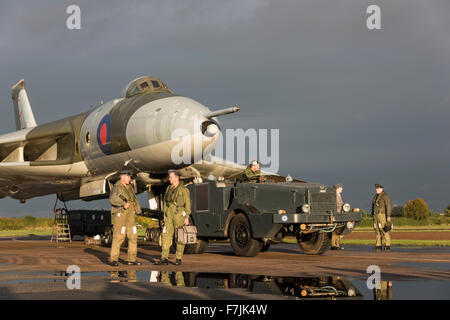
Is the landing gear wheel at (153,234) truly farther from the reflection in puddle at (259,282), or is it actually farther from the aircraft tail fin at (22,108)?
the aircraft tail fin at (22,108)

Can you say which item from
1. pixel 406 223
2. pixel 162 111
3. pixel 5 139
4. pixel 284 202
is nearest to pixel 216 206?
pixel 284 202

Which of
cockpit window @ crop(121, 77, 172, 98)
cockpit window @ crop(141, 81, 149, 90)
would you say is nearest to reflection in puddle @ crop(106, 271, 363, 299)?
cockpit window @ crop(121, 77, 172, 98)

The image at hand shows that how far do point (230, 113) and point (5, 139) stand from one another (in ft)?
33.1

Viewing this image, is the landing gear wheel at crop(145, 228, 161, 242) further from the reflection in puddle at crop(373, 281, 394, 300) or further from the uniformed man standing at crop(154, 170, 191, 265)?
the reflection in puddle at crop(373, 281, 394, 300)

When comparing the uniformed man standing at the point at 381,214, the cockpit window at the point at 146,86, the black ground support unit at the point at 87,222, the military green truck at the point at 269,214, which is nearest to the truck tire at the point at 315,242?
the military green truck at the point at 269,214

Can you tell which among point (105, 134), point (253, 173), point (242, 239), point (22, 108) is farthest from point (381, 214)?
point (22, 108)

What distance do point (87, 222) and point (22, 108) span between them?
9256mm

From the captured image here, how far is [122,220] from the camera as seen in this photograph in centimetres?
1103

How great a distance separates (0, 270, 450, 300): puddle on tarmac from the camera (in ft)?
21.9

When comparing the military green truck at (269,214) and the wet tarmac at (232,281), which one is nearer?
the wet tarmac at (232,281)

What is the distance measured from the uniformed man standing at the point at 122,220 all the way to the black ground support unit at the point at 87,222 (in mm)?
15266

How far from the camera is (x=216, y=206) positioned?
14180 mm

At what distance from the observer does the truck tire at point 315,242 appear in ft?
46.6
